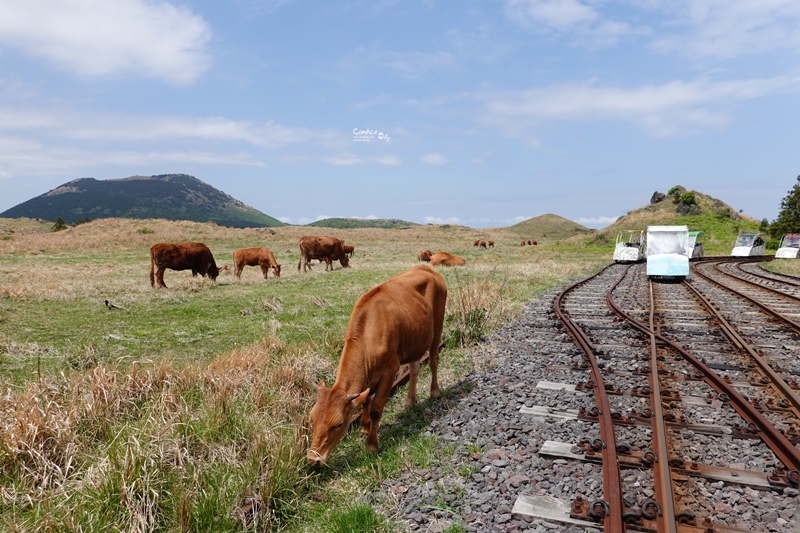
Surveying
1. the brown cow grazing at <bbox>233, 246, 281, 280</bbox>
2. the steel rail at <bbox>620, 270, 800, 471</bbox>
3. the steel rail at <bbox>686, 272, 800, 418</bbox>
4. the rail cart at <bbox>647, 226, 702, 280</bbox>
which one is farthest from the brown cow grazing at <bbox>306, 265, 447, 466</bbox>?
the rail cart at <bbox>647, 226, 702, 280</bbox>

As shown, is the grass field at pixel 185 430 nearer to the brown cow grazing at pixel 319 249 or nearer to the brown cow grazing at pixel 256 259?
the brown cow grazing at pixel 256 259

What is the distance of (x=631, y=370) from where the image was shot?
7395 millimetres

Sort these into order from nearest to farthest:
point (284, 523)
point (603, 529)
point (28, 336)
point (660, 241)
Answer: point (603, 529), point (284, 523), point (28, 336), point (660, 241)

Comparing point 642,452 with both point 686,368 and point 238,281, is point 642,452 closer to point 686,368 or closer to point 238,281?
point 686,368

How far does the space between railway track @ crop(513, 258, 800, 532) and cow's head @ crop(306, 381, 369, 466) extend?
174 centimetres

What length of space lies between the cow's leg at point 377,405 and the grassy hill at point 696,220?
190 feet

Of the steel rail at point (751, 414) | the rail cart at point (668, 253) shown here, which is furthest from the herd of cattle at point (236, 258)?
the steel rail at point (751, 414)

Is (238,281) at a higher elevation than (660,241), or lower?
lower

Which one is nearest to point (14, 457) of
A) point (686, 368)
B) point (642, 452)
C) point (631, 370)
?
point (642, 452)

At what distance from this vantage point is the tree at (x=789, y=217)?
5375cm

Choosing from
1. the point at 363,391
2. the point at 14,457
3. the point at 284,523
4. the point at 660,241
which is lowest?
the point at 284,523

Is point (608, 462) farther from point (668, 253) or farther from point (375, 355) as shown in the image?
point (668, 253)

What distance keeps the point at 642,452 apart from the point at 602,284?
54.3ft

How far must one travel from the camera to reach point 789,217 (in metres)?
55.0
